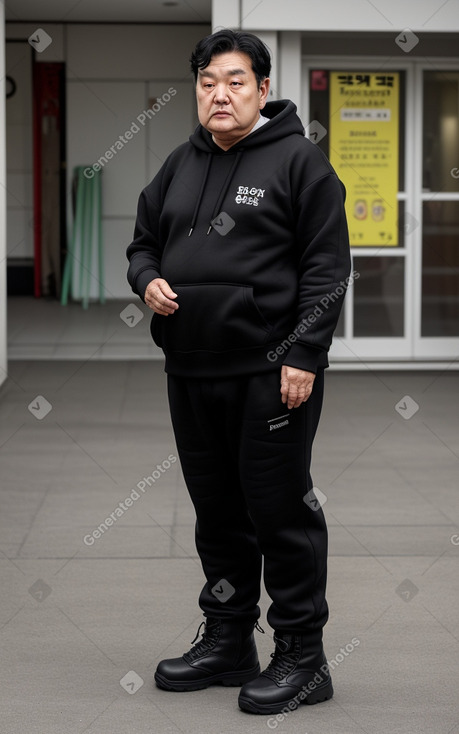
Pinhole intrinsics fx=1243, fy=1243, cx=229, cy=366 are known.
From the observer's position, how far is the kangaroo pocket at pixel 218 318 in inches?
132

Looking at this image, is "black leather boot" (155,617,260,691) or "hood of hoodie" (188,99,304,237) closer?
"hood of hoodie" (188,99,304,237)

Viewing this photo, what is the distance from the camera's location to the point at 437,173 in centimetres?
1023

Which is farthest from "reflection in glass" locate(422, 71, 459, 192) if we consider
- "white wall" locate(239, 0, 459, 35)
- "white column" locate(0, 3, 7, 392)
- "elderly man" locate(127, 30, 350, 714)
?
"elderly man" locate(127, 30, 350, 714)

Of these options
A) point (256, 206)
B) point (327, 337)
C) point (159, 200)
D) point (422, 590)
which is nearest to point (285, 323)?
point (327, 337)

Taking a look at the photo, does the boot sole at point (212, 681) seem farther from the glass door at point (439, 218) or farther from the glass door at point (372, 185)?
the glass door at point (439, 218)

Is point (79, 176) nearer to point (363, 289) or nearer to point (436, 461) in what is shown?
point (363, 289)

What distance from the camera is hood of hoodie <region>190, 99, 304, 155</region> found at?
344cm

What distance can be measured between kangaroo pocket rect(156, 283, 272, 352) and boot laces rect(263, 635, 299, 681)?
87 centimetres

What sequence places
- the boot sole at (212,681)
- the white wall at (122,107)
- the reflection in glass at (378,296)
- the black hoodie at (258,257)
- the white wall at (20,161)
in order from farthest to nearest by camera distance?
1. the white wall at (20,161)
2. the white wall at (122,107)
3. the reflection in glass at (378,296)
4. the boot sole at (212,681)
5. the black hoodie at (258,257)

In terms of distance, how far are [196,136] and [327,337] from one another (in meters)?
0.71

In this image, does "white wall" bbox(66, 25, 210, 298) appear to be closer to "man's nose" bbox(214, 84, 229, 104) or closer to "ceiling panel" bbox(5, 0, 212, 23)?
"ceiling panel" bbox(5, 0, 212, 23)

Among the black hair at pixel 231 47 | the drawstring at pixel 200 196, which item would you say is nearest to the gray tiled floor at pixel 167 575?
the drawstring at pixel 200 196

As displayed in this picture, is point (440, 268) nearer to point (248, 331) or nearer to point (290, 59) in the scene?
point (290, 59)

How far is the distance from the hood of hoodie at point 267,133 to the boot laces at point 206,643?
1.40m
